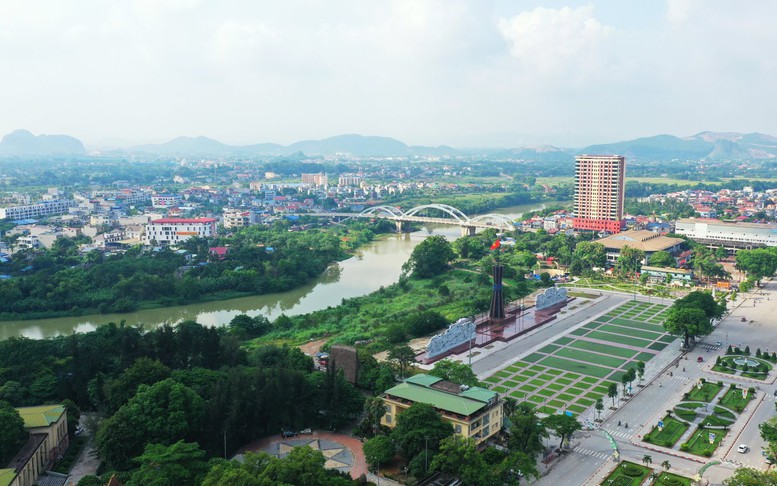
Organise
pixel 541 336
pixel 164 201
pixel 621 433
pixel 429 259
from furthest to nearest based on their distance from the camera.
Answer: pixel 164 201 → pixel 429 259 → pixel 541 336 → pixel 621 433

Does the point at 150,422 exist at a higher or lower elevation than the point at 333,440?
higher

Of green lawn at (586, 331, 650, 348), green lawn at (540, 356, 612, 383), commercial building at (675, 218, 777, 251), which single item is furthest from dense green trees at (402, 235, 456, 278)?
commercial building at (675, 218, 777, 251)

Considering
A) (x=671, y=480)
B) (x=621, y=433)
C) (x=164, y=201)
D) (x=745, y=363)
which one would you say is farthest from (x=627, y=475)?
(x=164, y=201)

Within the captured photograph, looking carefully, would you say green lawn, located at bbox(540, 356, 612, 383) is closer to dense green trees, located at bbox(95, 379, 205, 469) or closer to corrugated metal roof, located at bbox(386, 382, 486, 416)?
corrugated metal roof, located at bbox(386, 382, 486, 416)

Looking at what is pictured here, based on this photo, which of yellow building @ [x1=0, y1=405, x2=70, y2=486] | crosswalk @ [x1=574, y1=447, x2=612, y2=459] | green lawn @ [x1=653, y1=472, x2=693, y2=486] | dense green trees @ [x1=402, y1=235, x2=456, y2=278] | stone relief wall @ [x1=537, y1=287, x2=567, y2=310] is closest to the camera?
yellow building @ [x1=0, y1=405, x2=70, y2=486]

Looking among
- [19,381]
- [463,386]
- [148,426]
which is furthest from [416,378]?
[19,381]

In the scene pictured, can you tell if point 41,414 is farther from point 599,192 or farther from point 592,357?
point 599,192
